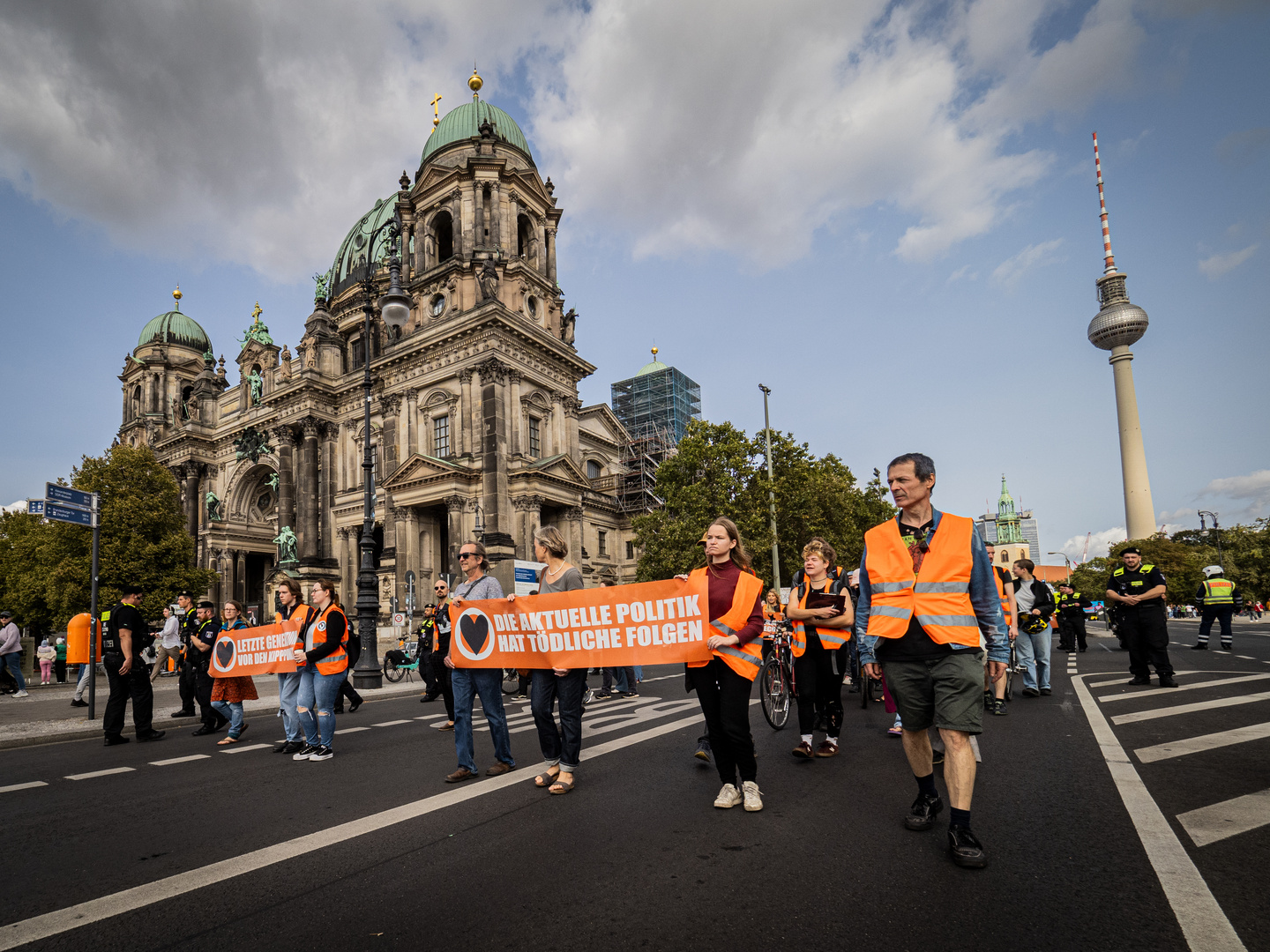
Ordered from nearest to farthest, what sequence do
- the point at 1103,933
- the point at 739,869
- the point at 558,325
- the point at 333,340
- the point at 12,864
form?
the point at 1103,933, the point at 739,869, the point at 12,864, the point at 558,325, the point at 333,340

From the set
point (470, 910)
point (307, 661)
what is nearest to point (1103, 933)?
point (470, 910)

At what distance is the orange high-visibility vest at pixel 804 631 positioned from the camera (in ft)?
22.4

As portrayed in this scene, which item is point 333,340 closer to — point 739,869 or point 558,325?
point 558,325

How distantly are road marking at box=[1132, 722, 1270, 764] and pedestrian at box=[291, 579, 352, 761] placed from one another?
7.66 m

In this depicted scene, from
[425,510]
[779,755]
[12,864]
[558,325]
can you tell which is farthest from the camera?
[558,325]

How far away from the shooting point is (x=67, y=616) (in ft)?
102

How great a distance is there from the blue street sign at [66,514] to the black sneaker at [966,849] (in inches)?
526

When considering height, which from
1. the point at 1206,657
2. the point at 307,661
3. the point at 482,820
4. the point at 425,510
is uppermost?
the point at 425,510

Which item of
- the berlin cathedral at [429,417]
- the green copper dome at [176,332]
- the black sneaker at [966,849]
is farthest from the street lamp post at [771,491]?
the green copper dome at [176,332]

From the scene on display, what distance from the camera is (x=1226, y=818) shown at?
166 inches

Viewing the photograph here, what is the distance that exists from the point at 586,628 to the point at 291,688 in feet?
14.6

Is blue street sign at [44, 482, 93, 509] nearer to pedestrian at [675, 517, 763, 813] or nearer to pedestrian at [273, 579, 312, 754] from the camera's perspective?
pedestrian at [273, 579, 312, 754]

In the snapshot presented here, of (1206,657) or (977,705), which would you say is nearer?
(977,705)

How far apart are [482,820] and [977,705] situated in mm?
3274
